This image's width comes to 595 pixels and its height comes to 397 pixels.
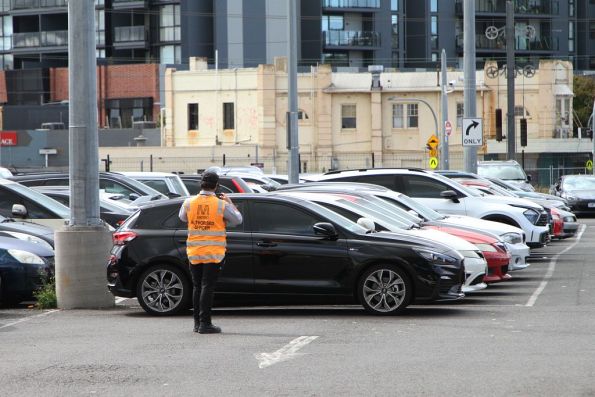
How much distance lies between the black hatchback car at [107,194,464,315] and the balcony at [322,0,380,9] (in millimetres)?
64442

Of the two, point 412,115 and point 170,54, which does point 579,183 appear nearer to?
point 412,115

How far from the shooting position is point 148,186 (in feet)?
85.4

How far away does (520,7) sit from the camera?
82500mm

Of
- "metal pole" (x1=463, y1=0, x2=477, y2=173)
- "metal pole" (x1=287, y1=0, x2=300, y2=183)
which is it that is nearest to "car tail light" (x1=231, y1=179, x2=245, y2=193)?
"metal pole" (x1=287, y1=0, x2=300, y2=183)

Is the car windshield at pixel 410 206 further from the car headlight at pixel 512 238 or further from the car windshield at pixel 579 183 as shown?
the car windshield at pixel 579 183

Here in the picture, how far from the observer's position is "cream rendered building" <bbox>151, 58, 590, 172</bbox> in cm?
6662

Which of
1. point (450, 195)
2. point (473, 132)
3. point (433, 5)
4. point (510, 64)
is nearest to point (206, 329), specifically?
point (450, 195)

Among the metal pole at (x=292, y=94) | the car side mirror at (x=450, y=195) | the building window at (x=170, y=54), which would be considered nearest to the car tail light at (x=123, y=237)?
the car side mirror at (x=450, y=195)

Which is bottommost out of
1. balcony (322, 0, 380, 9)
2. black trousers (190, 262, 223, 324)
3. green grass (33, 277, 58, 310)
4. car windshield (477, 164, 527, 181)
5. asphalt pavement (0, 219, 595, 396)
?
asphalt pavement (0, 219, 595, 396)

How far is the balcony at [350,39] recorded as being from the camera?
78.9 metres

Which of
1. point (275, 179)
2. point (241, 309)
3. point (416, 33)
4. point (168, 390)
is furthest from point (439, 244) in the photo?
point (416, 33)

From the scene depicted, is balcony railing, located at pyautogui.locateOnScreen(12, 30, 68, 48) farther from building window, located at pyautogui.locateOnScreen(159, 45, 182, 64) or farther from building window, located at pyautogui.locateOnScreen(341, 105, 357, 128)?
building window, located at pyautogui.locateOnScreen(341, 105, 357, 128)

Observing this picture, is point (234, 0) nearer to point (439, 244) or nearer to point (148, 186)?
point (148, 186)

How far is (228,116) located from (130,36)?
15.4 metres
